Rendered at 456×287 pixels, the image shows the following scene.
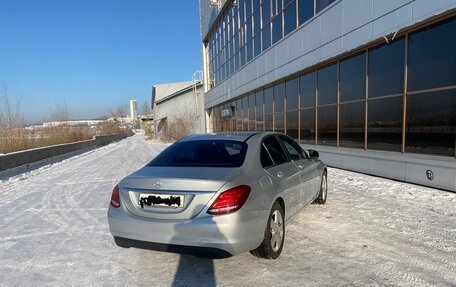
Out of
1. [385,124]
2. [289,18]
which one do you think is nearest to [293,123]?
[289,18]

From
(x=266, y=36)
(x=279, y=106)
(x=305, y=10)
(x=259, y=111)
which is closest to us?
(x=305, y=10)

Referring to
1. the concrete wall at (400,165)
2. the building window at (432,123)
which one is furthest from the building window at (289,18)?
the building window at (432,123)

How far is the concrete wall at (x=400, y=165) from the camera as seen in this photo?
23.2 ft

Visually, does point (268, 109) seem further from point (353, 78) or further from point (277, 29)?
point (353, 78)

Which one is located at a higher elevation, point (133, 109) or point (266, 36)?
point (133, 109)

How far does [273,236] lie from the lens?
3783 millimetres

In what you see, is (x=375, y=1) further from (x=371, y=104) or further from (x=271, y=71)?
(x=271, y=71)

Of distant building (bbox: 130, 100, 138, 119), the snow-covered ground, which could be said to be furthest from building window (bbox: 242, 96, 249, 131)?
distant building (bbox: 130, 100, 138, 119)

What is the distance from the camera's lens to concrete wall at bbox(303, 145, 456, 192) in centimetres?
706

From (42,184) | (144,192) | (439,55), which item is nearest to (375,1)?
(439,55)

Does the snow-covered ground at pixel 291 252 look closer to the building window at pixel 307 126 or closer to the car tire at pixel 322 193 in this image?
the car tire at pixel 322 193

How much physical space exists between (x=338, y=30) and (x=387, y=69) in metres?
2.50

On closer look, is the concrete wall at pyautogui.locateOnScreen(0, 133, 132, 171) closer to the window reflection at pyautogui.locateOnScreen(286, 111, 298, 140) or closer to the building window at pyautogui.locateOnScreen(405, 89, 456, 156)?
the window reflection at pyautogui.locateOnScreen(286, 111, 298, 140)

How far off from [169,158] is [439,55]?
7419 mm
